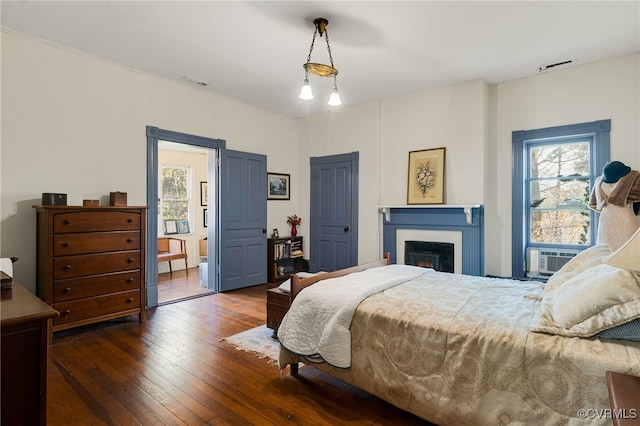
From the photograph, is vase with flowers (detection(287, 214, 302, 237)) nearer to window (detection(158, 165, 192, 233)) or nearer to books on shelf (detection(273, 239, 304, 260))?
books on shelf (detection(273, 239, 304, 260))

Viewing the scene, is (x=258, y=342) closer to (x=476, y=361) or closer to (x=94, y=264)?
(x=94, y=264)

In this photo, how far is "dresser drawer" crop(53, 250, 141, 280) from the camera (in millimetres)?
2967

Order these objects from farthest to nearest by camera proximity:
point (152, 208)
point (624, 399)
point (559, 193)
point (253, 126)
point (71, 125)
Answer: point (253, 126), point (152, 208), point (559, 193), point (71, 125), point (624, 399)

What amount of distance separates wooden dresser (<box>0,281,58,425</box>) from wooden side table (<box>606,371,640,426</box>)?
68.9 inches

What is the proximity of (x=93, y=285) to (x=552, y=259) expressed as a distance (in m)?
5.03

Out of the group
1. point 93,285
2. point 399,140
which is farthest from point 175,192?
point 399,140

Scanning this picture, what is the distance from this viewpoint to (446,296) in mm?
2170

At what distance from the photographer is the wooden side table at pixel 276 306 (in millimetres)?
2938

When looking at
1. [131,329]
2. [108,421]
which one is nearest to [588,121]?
[108,421]

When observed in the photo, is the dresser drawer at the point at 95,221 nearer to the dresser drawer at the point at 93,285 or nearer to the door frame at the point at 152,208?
the dresser drawer at the point at 93,285

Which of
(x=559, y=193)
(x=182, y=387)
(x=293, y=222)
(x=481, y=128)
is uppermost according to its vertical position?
(x=481, y=128)

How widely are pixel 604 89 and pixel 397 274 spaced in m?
3.18

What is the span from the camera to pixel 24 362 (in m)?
1.16

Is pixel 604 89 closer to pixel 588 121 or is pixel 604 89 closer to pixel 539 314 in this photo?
pixel 588 121
